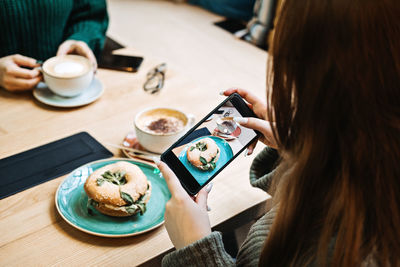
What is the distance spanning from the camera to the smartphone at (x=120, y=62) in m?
1.33

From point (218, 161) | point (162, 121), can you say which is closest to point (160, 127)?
point (162, 121)

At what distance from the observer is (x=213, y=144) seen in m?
0.80

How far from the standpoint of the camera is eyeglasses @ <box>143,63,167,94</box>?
4.05 ft

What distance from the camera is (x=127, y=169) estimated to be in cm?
83

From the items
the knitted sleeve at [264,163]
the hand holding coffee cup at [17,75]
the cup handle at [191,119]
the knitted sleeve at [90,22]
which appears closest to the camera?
the knitted sleeve at [264,163]

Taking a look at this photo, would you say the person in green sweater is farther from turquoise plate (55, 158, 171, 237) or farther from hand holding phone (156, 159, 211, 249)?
hand holding phone (156, 159, 211, 249)

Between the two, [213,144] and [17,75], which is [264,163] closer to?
[213,144]

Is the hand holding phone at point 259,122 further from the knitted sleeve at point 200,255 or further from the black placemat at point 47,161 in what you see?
the black placemat at point 47,161

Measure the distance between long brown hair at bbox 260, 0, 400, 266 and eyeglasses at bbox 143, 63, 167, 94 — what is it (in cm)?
69

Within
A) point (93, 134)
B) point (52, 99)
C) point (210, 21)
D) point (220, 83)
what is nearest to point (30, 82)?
point (52, 99)

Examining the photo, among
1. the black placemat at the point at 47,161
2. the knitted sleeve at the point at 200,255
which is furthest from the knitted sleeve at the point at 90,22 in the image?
the knitted sleeve at the point at 200,255

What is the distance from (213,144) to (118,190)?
205mm

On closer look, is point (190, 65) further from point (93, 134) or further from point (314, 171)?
point (314, 171)

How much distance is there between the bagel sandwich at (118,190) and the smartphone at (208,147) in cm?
8
